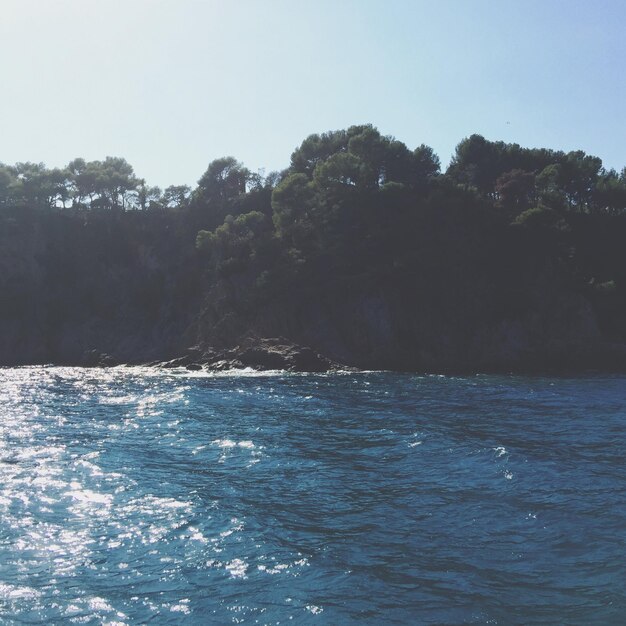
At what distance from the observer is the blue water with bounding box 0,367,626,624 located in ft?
40.1

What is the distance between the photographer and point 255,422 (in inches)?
1230

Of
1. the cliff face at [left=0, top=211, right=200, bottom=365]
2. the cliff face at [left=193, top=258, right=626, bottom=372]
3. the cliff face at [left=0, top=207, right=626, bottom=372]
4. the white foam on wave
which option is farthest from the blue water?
the cliff face at [left=0, top=211, right=200, bottom=365]

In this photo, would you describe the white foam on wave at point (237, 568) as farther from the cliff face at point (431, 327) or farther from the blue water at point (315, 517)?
the cliff face at point (431, 327)

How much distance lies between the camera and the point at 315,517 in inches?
673

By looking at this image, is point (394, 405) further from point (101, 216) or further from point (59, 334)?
point (101, 216)

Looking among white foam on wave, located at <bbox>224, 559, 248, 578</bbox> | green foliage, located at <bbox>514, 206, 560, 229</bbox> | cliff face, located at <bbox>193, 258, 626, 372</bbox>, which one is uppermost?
green foliage, located at <bbox>514, 206, 560, 229</bbox>

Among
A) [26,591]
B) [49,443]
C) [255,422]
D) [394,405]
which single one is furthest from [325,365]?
[26,591]

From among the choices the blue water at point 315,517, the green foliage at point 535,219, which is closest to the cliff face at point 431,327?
the green foliage at point 535,219

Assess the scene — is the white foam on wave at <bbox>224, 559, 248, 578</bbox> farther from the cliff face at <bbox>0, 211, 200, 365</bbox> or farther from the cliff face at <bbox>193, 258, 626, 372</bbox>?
the cliff face at <bbox>0, 211, 200, 365</bbox>

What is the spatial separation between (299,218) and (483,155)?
32503mm

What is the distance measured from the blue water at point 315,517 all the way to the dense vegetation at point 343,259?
2931 cm

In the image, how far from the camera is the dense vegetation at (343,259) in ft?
206

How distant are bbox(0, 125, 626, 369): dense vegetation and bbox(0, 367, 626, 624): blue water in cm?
2931

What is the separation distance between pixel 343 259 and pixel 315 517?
2082 inches
